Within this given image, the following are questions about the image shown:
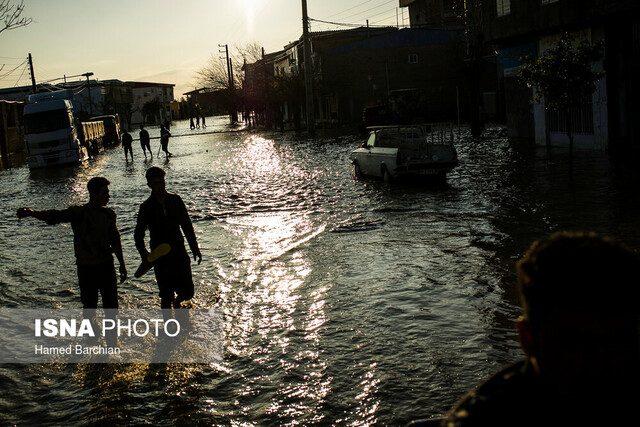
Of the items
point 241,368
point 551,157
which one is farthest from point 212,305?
point 551,157

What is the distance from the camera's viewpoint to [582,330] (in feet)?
4.61

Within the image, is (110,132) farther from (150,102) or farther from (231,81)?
(150,102)

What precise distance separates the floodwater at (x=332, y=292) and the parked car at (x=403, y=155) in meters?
0.55

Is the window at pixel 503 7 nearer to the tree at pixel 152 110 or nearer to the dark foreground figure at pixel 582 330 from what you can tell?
the dark foreground figure at pixel 582 330

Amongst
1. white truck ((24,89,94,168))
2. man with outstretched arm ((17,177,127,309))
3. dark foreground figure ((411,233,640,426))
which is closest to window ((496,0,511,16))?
white truck ((24,89,94,168))

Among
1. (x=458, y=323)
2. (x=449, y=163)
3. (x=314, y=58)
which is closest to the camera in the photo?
(x=458, y=323)

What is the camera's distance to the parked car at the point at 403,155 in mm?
16797

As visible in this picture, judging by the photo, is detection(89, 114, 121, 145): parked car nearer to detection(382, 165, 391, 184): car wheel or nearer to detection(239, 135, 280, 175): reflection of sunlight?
detection(239, 135, 280, 175): reflection of sunlight

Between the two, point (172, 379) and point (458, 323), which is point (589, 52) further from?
point (172, 379)

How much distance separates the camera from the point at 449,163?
16.9m

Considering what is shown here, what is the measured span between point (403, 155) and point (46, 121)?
74.8 feet

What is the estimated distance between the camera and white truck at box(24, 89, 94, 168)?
32.7 m

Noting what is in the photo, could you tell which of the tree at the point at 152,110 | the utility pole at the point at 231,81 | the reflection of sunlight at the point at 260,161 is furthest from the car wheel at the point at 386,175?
the tree at the point at 152,110

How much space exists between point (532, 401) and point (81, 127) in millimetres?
41665
